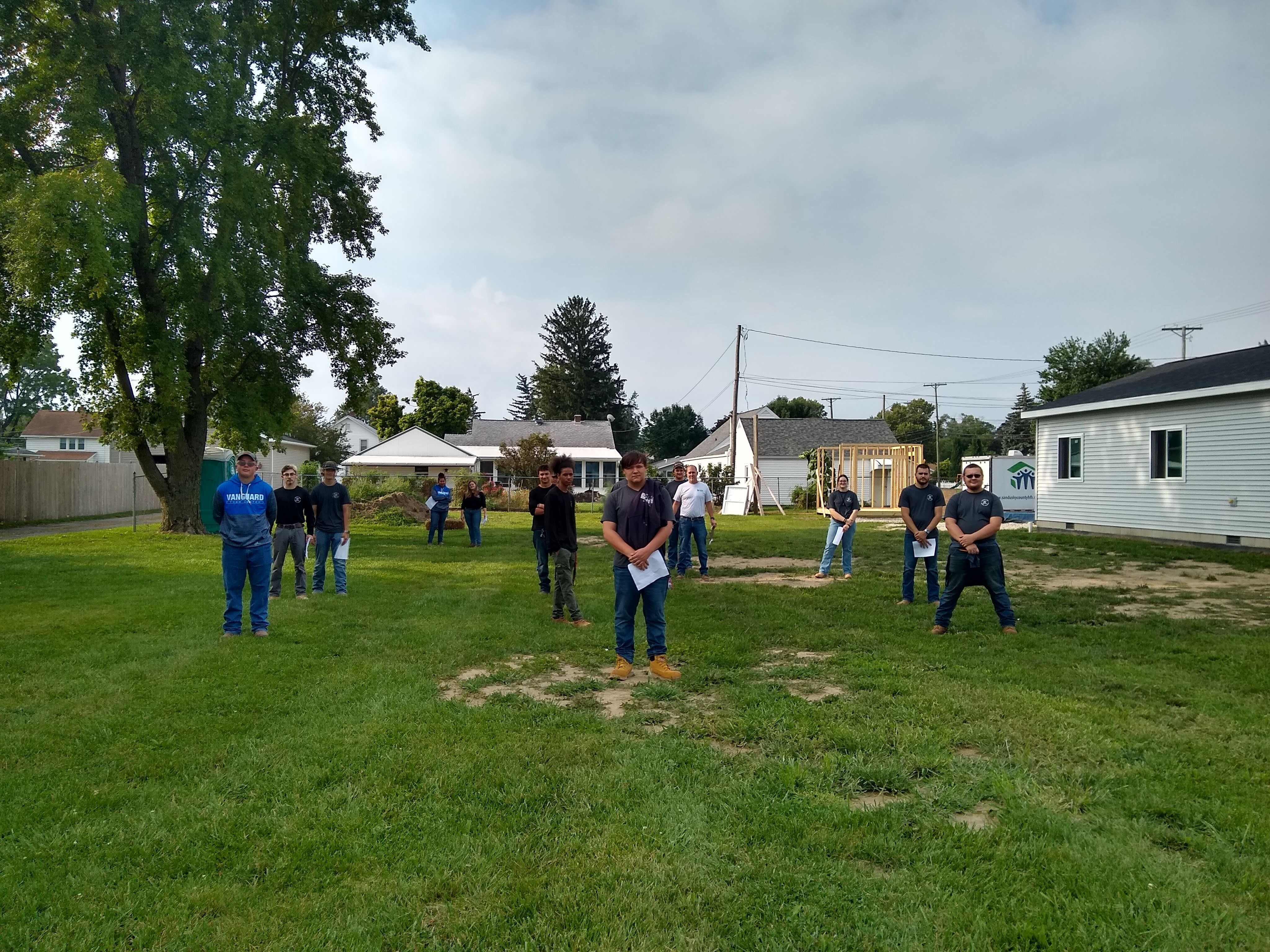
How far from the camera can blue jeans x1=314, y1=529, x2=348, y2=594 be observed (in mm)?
10641

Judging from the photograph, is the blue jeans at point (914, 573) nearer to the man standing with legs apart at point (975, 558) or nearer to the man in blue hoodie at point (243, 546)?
the man standing with legs apart at point (975, 558)

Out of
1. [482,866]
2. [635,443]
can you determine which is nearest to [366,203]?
[482,866]

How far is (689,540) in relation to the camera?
43.6 ft

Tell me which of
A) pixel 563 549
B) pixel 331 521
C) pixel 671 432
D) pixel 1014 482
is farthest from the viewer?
pixel 671 432

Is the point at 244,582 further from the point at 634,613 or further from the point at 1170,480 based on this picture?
the point at 1170,480

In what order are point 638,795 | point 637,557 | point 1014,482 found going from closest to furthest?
point 638,795 < point 637,557 < point 1014,482

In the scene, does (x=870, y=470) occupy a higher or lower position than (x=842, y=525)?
higher

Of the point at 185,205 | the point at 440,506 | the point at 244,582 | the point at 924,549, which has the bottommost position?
the point at 244,582

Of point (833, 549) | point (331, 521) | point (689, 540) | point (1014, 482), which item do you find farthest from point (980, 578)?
point (1014, 482)

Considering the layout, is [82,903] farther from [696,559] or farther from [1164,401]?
[1164,401]

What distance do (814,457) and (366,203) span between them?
2468cm

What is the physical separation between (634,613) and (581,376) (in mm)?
69905

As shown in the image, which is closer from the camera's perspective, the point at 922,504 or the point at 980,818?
the point at 980,818

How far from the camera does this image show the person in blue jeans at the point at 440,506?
1953cm
